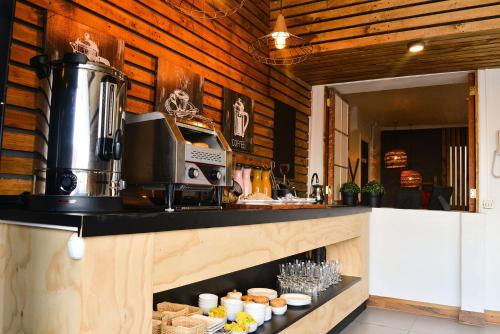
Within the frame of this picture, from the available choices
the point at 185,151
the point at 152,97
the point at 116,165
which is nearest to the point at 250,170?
the point at 152,97

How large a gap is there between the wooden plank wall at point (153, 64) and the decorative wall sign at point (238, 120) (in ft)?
0.24

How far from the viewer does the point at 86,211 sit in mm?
1488

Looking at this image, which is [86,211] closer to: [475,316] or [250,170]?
[250,170]

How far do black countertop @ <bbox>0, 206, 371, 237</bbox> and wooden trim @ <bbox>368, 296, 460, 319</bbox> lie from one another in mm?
3093

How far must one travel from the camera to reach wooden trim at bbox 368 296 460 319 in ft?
14.4

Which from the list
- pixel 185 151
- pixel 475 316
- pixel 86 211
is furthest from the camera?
pixel 475 316

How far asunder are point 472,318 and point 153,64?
3851 mm

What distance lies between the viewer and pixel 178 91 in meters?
3.01

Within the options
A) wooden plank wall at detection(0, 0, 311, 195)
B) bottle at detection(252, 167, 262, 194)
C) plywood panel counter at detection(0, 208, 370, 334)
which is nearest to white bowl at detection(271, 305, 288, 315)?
plywood panel counter at detection(0, 208, 370, 334)

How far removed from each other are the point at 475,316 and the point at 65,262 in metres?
4.20

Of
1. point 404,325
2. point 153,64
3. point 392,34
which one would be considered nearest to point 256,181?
point 153,64

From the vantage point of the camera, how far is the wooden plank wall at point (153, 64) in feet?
6.56

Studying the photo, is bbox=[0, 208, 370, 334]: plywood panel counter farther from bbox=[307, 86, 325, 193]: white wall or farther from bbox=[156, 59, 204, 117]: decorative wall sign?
bbox=[307, 86, 325, 193]: white wall

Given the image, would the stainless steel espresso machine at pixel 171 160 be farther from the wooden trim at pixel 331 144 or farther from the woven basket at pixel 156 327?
the wooden trim at pixel 331 144
